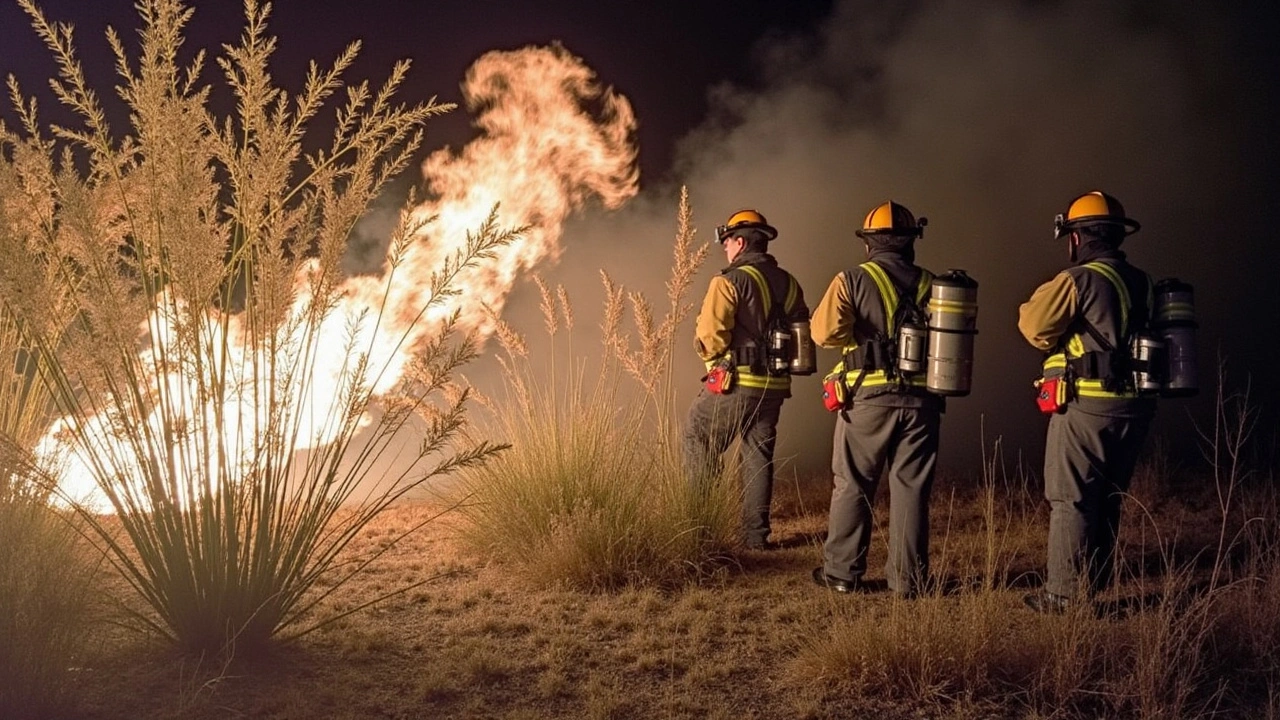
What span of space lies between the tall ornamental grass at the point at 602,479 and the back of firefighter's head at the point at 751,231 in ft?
0.91

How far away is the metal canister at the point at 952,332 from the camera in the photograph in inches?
158

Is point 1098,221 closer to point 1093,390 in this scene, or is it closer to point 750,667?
point 1093,390

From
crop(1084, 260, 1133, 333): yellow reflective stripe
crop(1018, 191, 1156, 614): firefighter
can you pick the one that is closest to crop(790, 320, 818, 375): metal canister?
crop(1018, 191, 1156, 614): firefighter

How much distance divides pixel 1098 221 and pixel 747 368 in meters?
1.88

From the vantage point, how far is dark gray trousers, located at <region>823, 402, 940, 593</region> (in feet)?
13.9

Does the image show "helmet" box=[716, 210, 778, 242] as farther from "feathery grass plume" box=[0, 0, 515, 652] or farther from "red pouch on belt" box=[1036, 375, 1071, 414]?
"feathery grass plume" box=[0, 0, 515, 652]

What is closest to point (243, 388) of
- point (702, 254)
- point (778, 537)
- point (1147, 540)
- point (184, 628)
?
point (184, 628)

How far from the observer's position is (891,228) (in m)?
4.34

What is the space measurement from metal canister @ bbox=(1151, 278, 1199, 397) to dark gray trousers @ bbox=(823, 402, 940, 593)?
3.20 feet

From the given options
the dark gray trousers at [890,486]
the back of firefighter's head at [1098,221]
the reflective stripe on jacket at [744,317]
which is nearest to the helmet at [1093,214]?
the back of firefighter's head at [1098,221]

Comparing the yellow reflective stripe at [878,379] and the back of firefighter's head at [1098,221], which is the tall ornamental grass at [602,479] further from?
the back of firefighter's head at [1098,221]

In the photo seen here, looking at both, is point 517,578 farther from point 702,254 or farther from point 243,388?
point 702,254

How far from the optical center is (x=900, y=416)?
4.22m

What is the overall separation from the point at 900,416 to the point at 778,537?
1.53 metres
